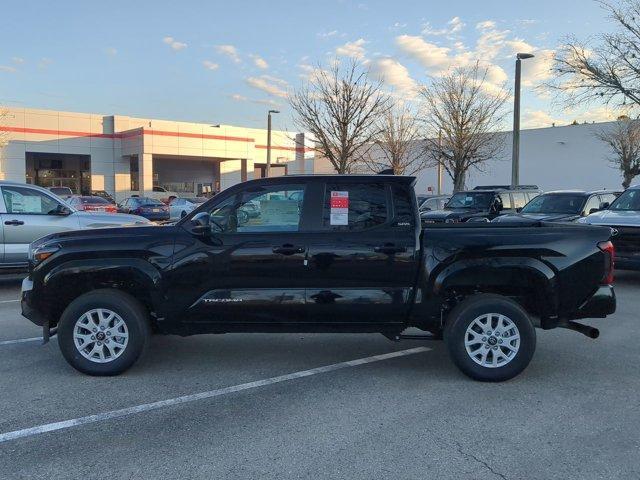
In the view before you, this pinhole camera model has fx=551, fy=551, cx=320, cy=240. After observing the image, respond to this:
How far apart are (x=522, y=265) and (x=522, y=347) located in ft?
2.44

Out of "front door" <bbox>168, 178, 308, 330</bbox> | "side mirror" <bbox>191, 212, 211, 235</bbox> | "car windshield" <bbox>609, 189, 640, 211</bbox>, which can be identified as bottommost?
"front door" <bbox>168, 178, 308, 330</bbox>

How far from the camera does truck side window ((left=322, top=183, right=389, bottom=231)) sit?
5.20 metres

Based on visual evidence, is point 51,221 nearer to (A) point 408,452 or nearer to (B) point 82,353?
(B) point 82,353

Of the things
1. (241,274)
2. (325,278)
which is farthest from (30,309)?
(325,278)

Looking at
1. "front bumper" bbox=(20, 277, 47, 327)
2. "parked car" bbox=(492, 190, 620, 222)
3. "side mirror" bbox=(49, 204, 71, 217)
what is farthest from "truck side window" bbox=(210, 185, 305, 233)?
"parked car" bbox=(492, 190, 620, 222)

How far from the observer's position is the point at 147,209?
30688 mm

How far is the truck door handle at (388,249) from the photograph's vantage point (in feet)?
16.7

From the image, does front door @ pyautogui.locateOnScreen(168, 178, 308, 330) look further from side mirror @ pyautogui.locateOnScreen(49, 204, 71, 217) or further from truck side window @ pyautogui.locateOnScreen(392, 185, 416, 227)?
side mirror @ pyautogui.locateOnScreen(49, 204, 71, 217)

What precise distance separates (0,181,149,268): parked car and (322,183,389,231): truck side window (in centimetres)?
545

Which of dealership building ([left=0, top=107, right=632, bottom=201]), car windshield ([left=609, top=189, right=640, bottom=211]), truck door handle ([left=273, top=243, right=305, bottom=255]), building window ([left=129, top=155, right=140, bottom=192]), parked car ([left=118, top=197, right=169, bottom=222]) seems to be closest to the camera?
truck door handle ([left=273, top=243, right=305, bottom=255])

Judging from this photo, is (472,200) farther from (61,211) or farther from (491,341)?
(491,341)

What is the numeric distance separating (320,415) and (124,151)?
1922 inches

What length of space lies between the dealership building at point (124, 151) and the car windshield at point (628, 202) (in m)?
35.1

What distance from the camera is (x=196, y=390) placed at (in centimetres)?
487
